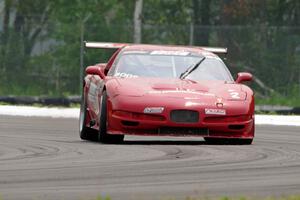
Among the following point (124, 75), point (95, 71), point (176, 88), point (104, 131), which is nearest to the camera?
point (104, 131)

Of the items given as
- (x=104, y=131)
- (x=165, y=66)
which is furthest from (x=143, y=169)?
(x=165, y=66)

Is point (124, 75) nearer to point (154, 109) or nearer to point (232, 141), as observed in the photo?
point (154, 109)

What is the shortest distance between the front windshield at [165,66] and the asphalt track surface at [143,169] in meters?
0.92

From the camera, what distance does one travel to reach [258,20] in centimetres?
3794

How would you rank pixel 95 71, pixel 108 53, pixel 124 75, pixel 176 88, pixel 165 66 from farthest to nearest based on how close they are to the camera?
pixel 108 53, pixel 165 66, pixel 95 71, pixel 124 75, pixel 176 88

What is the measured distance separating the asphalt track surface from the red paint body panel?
9.1 inches

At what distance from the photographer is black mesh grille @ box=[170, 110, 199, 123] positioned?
51.5 ft

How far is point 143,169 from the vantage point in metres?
11.8

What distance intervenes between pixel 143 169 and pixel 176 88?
14.4 ft

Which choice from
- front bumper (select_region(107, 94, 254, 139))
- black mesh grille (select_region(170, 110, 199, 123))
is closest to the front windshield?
front bumper (select_region(107, 94, 254, 139))

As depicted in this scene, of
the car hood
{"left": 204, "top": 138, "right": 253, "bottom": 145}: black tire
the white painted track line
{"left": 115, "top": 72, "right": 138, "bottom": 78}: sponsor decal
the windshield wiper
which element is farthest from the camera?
the white painted track line

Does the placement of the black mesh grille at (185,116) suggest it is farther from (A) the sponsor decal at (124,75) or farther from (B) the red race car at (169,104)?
(A) the sponsor decal at (124,75)

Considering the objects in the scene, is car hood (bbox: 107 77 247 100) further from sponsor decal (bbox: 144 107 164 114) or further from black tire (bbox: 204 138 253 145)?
black tire (bbox: 204 138 253 145)

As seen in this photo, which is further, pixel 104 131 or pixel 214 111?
pixel 104 131
